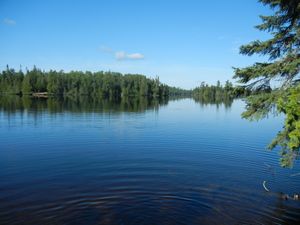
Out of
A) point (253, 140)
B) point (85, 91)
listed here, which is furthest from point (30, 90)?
point (253, 140)

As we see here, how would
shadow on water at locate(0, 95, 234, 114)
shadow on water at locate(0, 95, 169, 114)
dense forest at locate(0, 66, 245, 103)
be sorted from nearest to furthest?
shadow on water at locate(0, 95, 169, 114), shadow on water at locate(0, 95, 234, 114), dense forest at locate(0, 66, 245, 103)

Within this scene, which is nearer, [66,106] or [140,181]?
[140,181]

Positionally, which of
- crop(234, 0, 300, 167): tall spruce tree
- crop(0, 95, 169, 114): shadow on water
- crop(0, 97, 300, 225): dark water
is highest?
crop(234, 0, 300, 167): tall spruce tree

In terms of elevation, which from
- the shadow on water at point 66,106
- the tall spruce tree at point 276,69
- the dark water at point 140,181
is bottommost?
the dark water at point 140,181

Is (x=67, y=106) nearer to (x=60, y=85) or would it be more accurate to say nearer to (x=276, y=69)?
Result: (x=276, y=69)

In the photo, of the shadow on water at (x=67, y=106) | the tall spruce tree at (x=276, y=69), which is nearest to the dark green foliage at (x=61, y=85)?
the shadow on water at (x=67, y=106)

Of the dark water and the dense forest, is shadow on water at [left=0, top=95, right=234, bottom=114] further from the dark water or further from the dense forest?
the dense forest

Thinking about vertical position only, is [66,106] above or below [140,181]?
above

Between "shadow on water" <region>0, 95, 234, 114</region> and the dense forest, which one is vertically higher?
the dense forest

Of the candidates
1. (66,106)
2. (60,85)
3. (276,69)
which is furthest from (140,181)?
(60,85)

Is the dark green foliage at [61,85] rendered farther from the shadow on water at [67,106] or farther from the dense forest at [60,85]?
the shadow on water at [67,106]

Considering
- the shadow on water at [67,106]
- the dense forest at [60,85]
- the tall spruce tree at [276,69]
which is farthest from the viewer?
the dense forest at [60,85]

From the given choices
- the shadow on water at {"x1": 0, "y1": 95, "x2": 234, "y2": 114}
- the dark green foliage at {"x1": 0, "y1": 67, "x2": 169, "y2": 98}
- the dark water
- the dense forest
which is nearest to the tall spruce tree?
the dark water

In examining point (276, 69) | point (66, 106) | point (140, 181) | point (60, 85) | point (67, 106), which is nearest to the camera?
point (276, 69)
